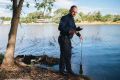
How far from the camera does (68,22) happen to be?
34.2 ft

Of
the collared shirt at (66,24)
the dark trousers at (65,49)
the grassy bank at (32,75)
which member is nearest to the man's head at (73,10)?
the collared shirt at (66,24)

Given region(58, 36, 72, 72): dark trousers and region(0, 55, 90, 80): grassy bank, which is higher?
region(58, 36, 72, 72): dark trousers

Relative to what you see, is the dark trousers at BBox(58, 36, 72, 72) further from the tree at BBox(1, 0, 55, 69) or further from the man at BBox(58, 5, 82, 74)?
the tree at BBox(1, 0, 55, 69)

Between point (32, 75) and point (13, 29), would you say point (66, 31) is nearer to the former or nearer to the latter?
point (32, 75)

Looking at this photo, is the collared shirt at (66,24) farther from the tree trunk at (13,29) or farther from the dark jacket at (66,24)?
the tree trunk at (13,29)

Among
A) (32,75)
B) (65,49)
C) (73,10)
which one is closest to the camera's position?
(73,10)

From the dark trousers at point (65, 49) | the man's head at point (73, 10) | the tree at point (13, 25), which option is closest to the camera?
the man's head at point (73, 10)

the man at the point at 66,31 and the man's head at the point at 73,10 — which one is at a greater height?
the man's head at the point at 73,10

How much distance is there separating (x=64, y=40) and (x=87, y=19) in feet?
410

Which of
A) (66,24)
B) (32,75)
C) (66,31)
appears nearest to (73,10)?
(66,24)

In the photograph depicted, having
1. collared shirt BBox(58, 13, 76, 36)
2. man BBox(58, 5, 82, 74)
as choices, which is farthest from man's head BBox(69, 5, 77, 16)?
collared shirt BBox(58, 13, 76, 36)

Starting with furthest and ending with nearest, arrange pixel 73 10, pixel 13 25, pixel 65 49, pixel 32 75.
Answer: pixel 13 25 < pixel 32 75 < pixel 65 49 < pixel 73 10

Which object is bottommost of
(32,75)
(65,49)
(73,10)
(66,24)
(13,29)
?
(32,75)

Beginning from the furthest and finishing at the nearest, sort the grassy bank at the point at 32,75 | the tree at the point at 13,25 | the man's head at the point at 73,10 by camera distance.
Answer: the tree at the point at 13,25
the grassy bank at the point at 32,75
the man's head at the point at 73,10
